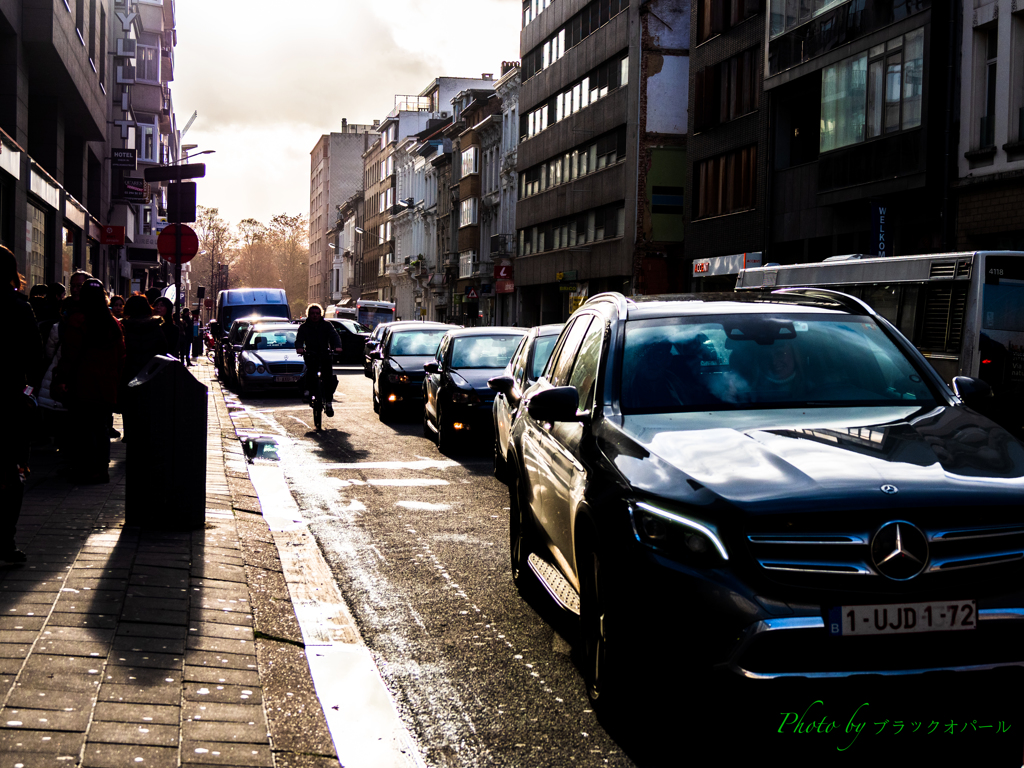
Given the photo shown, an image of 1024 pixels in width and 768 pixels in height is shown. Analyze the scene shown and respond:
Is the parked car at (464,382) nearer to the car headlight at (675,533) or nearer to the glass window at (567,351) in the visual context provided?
the glass window at (567,351)

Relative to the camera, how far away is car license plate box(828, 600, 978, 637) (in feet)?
12.6

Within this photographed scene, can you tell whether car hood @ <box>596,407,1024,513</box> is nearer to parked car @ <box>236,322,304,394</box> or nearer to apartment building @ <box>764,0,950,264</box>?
parked car @ <box>236,322,304,394</box>

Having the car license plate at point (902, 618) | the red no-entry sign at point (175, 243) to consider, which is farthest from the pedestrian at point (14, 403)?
the red no-entry sign at point (175, 243)

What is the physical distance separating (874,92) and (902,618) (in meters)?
25.9

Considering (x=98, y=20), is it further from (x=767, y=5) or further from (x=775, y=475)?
(x=775, y=475)

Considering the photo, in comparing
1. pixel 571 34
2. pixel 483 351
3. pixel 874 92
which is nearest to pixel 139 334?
pixel 483 351

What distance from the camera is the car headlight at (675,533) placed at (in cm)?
402

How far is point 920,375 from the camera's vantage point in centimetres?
557

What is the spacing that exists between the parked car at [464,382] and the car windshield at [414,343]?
3507 millimetres

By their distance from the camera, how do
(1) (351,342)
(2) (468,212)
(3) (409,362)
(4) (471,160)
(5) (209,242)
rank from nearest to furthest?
(3) (409,362)
(1) (351,342)
(4) (471,160)
(2) (468,212)
(5) (209,242)

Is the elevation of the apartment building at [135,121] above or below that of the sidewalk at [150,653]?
above

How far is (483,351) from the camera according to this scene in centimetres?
1659

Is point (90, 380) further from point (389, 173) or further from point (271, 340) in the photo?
point (389, 173)

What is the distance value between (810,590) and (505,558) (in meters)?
4.40
